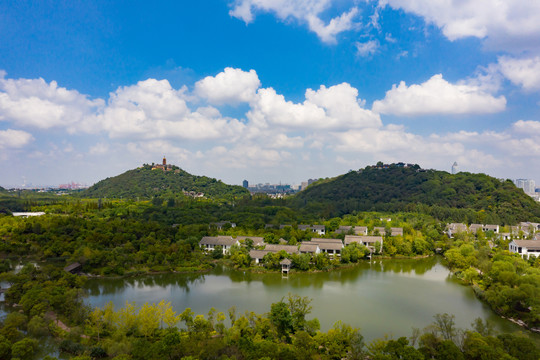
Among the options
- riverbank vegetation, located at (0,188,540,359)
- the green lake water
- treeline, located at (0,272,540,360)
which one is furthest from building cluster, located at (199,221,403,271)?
treeline, located at (0,272,540,360)

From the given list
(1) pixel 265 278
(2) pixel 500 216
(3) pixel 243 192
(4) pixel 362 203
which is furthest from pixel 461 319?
(3) pixel 243 192

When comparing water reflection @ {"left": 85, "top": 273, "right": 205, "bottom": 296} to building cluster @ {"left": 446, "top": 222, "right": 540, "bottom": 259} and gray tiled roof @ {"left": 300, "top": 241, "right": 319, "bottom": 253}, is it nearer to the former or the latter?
gray tiled roof @ {"left": 300, "top": 241, "right": 319, "bottom": 253}

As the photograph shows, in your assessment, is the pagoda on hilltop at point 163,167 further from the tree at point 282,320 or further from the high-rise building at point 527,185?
the high-rise building at point 527,185

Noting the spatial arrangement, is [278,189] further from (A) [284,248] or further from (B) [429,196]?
(A) [284,248]

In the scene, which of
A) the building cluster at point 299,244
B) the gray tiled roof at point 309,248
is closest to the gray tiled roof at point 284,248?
the building cluster at point 299,244

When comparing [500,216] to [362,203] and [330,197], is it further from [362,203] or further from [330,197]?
[330,197]

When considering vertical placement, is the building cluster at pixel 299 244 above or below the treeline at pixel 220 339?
above
